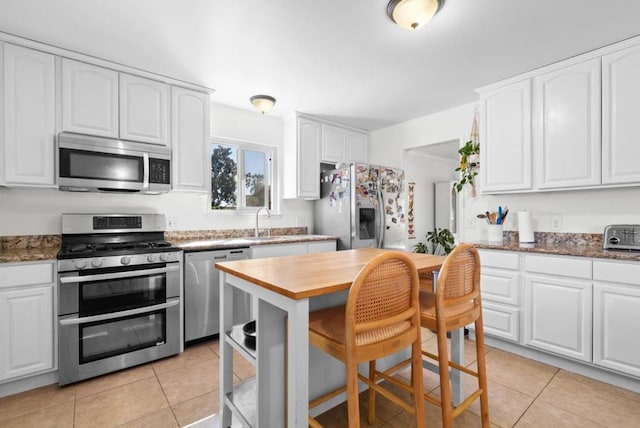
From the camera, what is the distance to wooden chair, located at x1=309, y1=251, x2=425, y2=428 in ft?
3.70

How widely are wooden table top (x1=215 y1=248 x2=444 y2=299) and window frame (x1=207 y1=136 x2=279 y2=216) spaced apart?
1.85 metres

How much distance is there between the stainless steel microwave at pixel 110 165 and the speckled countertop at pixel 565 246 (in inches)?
120

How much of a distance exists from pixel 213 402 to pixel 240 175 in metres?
2.62

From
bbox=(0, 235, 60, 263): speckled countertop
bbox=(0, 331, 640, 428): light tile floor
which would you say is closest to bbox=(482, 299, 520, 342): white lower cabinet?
bbox=(0, 331, 640, 428): light tile floor

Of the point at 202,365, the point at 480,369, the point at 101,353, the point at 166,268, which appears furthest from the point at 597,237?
the point at 101,353

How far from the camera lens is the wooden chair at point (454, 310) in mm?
1386

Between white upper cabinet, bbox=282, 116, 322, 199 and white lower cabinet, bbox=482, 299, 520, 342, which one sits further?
white upper cabinet, bbox=282, 116, 322, 199

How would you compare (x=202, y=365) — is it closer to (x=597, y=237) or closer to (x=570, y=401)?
(x=570, y=401)

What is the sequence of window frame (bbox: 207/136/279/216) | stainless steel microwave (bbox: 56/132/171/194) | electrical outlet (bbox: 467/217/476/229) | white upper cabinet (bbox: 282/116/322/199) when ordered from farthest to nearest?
white upper cabinet (bbox: 282/116/322/199) → window frame (bbox: 207/136/279/216) → electrical outlet (bbox: 467/217/476/229) → stainless steel microwave (bbox: 56/132/171/194)

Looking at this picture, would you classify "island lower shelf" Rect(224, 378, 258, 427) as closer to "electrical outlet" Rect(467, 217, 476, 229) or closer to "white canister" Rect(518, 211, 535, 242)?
"white canister" Rect(518, 211, 535, 242)

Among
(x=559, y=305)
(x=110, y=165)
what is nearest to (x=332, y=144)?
(x=110, y=165)

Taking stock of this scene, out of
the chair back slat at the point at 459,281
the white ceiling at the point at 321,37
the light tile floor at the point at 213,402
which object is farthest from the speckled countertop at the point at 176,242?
the chair back slat at the point at 459,281

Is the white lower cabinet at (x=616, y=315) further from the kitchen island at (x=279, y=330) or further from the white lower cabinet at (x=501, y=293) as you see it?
the kitchen island at (x=279, y=330)

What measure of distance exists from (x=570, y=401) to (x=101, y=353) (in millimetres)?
3312
